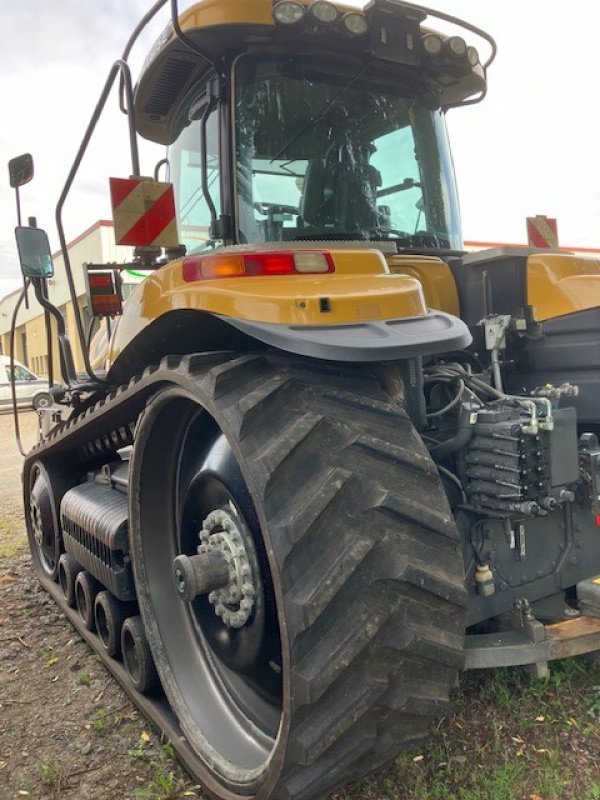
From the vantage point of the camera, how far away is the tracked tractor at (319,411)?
1.77 metres

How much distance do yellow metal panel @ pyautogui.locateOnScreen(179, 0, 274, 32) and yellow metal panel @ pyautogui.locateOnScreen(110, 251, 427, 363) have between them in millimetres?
916

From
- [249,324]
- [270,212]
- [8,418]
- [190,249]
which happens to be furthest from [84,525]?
[8,418]

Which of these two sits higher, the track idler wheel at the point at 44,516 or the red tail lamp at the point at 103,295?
the red tail lamp at the point at 103,295

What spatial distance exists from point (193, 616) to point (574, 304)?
1915 millimetres

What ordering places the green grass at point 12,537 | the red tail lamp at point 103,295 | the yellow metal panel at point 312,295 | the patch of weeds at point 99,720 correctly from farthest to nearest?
1. the green grass at point 12,537
2. the red tail lamp at point 103,295
3. the patch of weeds at point 99,720
4. the yellow metal panel at point 312,295

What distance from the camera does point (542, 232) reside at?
149 inches

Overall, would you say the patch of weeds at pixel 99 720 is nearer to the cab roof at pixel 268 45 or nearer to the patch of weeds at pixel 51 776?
the patch of weeds at pixel 51 776

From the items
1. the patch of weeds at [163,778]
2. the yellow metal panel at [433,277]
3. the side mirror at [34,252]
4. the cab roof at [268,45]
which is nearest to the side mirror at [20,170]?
the side mirror at [34,252]

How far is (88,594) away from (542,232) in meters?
3.01

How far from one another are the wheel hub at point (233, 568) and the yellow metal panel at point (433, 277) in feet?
3.92

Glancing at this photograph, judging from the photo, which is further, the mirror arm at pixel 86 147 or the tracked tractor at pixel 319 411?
the mirror arm at pixel 86 147

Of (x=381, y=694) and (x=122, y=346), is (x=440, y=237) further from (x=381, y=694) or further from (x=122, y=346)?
(x=381, y=694)

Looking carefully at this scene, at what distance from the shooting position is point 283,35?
263 cm

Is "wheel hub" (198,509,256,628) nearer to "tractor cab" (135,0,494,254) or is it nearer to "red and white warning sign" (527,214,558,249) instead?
"tractor cab" (135,0,494,254)
